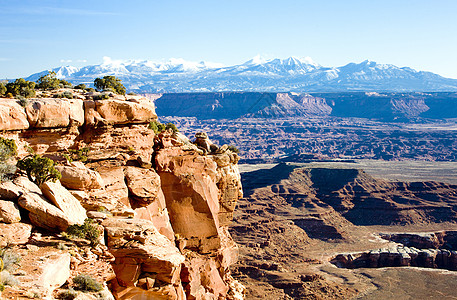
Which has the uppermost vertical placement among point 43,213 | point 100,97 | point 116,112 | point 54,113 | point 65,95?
point 65,95

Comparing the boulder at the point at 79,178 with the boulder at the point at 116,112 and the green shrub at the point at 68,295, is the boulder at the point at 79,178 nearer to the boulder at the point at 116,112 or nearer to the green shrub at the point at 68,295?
the boulder at the point at 116,112

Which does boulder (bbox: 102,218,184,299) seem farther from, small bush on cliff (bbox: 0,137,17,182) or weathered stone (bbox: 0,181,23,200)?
small bush on cliff (bbox: 0,137,17,182)

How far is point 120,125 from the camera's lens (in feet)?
75.9

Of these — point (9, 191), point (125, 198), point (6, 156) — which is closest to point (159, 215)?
point (125, 198)

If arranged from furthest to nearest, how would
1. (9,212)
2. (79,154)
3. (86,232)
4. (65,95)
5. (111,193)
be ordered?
(65,95)
(79,154)
(111,193)
(86,232)
(9,212)

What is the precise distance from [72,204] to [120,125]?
286 inches

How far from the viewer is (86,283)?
44.2 ft

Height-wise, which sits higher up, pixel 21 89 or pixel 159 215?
pixel 21 89

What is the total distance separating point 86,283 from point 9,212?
3.21 metres

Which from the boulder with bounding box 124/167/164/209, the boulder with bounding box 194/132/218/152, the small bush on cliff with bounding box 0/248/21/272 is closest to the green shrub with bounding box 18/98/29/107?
the boulder with bounding box 124/167/164/209

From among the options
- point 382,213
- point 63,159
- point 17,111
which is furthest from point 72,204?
point 382,213

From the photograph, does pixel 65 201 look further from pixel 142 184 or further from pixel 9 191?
pixel 142 184

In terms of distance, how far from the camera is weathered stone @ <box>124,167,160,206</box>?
20.3 meters

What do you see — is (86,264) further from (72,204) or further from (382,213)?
(382,213)
